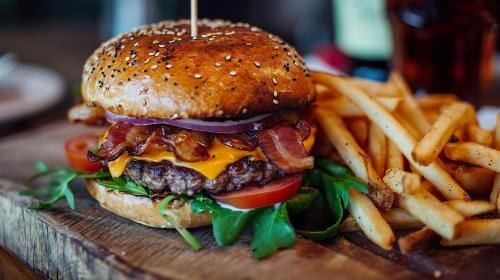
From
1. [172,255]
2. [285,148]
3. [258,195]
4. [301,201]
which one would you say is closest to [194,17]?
[285,148]

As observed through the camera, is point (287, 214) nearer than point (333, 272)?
No

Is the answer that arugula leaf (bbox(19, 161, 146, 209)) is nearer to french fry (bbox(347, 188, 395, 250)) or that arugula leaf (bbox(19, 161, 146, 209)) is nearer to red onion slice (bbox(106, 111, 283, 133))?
red onion slice (bbox(106, 111, 283, 133))

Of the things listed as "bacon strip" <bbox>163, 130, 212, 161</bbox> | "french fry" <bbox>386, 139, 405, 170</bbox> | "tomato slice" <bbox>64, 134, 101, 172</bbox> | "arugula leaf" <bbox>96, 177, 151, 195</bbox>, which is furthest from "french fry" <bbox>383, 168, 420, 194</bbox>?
"tomato slice" <bbox>64, 134, 101, 172</bbox>

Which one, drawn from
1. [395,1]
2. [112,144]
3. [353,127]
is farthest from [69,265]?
[395,1]

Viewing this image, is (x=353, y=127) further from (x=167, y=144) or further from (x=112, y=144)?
(x=112, y=144)

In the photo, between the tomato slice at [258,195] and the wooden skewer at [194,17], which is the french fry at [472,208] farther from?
the wooden skewer at [194,17]
